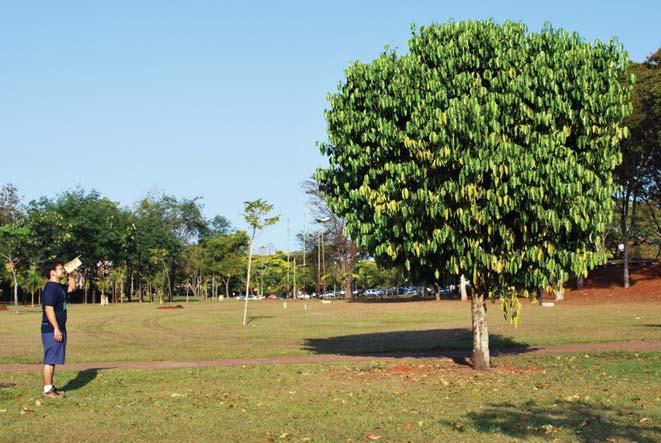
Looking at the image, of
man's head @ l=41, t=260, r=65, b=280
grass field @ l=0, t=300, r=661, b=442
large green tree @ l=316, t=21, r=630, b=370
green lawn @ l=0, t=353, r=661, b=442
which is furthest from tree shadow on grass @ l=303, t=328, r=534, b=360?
man's head @ l=41, t=260, r=65, b=280

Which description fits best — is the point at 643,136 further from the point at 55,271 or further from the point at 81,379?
the point at 55,271

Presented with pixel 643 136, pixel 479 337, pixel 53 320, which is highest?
pixel 643 136

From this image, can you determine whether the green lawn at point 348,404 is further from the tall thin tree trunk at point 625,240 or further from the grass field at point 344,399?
the tall thin tree trunk at point 625,240

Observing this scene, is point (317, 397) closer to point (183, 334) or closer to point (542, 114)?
point (542, 114)

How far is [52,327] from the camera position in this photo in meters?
13.0

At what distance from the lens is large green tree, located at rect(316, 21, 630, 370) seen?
47.4 feet

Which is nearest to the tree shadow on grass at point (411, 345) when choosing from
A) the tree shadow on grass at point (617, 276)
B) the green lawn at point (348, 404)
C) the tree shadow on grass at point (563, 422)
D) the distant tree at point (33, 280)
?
the green lawn at point (348, 404)

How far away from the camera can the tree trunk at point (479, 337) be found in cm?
1631

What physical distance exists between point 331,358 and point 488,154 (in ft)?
24.3

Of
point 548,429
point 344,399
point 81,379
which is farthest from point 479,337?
point 81,379

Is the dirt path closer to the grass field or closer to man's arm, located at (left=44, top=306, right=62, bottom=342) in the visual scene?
the grass field

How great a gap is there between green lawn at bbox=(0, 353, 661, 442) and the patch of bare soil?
3595 cm

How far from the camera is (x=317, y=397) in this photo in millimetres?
12719

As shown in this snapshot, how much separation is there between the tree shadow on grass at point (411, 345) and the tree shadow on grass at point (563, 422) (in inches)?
323
